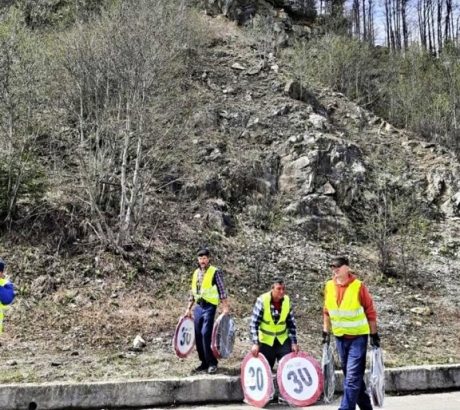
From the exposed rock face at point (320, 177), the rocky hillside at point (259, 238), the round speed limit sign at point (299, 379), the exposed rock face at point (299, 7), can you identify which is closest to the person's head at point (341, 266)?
the round speed limit sign at point (299, 379)

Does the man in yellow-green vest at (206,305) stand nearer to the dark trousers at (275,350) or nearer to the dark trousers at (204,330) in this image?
the dark trousers at (204,330)

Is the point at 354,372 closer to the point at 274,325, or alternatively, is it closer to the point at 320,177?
the point at 274,325

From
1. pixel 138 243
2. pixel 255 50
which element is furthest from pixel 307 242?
pixel 255 50

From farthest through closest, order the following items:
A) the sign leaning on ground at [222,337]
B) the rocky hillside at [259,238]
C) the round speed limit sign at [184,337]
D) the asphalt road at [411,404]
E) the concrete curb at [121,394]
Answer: the rocky hillside at [259,238] < the round speed limit sign at [184,337] < the sign leaning on ground at [222,337] < the asphalt road at [411,404] < the concrete curb at [121,394]

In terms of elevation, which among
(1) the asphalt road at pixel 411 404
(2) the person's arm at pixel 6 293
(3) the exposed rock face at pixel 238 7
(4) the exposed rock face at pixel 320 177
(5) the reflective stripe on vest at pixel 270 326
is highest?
(3) the exposed rock face at pixel 238 7

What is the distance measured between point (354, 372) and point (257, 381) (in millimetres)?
1473

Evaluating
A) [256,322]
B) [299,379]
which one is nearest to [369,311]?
[299,379]

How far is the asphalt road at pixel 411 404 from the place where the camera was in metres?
6.18

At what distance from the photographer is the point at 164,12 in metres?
15.1

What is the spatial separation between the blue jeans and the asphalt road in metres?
1.10

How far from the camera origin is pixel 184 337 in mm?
7184

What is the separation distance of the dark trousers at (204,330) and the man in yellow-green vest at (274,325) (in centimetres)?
78

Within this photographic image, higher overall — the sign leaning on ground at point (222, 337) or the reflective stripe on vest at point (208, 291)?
the reflective stripe on vest at point (208, 291)

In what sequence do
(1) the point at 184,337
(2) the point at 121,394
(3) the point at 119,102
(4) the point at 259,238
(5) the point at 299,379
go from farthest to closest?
(4) the point at 259,238 → (3) the point at 119,102 → (1) the point at 184,337 → (2) the point at 121,394 → (5) the point at 299,379
